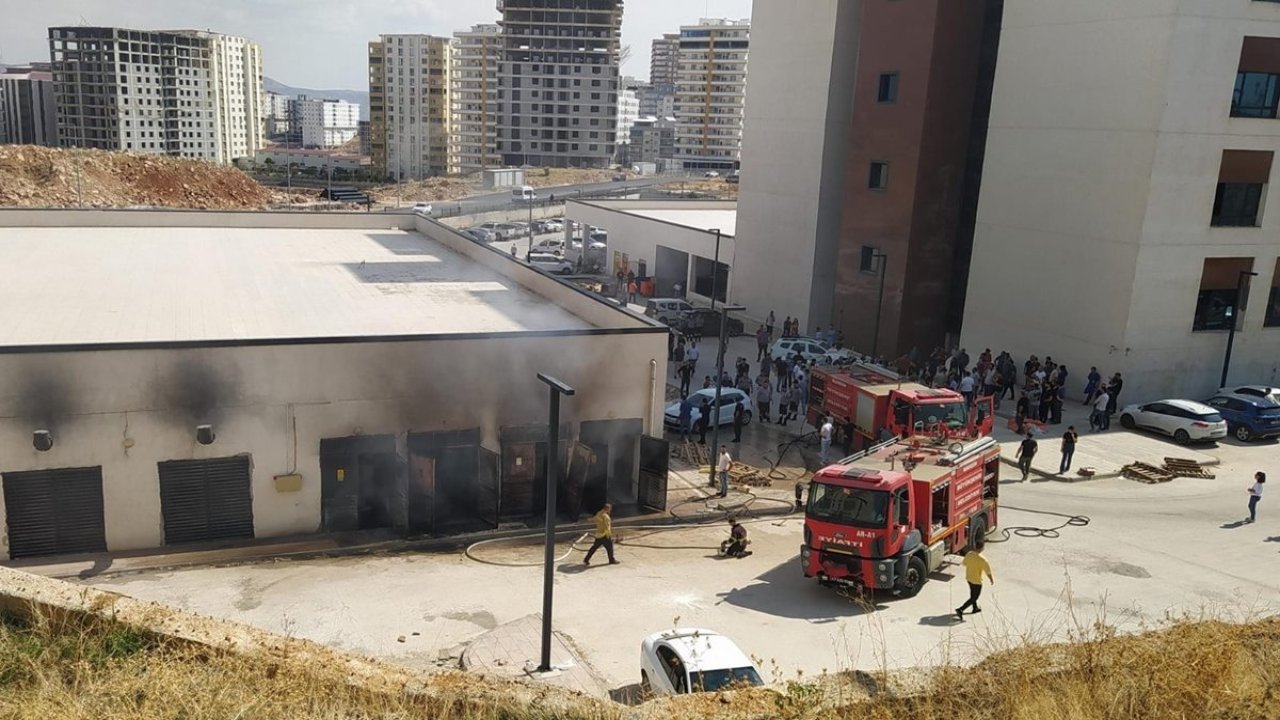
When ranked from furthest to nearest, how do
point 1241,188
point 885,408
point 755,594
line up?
point 1241,188, point 885,408, point 755,594

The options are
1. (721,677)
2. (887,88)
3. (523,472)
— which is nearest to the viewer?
(721,677)

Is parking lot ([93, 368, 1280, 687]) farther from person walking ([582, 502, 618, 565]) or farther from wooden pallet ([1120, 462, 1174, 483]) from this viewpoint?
wooden pallet ([1120, 462, 1174, 483])

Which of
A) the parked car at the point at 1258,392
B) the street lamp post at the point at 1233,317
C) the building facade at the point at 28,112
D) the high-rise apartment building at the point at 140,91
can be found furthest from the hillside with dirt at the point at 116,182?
the building facade at the point at 28,112

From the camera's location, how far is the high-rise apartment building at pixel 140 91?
406 ft

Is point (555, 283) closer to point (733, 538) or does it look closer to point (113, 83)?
point (733, 538)

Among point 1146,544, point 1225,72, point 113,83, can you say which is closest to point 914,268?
point 1225,72

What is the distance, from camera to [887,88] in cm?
3488

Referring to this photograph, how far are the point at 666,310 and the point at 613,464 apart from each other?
19.1 metres

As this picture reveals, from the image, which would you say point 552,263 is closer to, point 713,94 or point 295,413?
point 295,413

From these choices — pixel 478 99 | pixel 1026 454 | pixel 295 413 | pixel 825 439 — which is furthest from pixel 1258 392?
pixel 478 99

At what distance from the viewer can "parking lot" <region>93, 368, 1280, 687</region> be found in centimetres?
1423

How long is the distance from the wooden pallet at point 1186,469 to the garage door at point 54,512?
22208 millimetres

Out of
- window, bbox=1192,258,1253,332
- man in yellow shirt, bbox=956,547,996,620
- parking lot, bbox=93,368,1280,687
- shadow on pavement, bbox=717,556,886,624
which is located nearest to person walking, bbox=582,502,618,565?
parking lot, bbox=93,368,1280,687

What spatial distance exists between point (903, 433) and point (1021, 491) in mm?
2935
